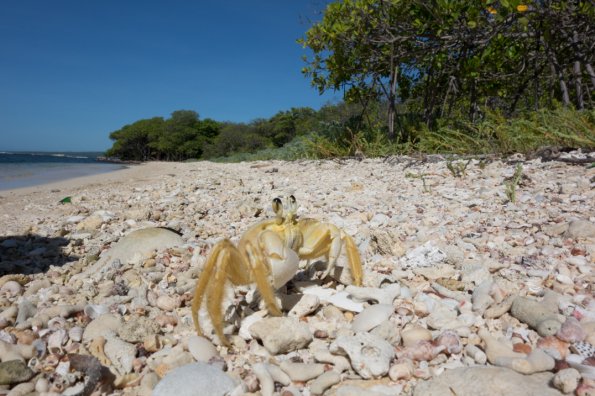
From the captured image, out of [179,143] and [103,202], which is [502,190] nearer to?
[103,202]

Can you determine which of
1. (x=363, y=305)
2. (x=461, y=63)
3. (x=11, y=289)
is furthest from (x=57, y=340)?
(x=461, y=63)

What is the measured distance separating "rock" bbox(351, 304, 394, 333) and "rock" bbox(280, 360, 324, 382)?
1.09 feet

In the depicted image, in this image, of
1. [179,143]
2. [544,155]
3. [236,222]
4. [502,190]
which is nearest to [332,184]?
[236,222]

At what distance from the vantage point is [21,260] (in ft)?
11.0

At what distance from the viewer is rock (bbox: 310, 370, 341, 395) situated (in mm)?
1530

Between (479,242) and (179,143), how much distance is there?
48977mm

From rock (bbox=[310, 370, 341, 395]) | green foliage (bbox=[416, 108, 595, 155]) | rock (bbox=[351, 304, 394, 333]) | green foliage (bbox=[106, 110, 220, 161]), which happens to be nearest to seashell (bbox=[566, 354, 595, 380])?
rock (bbox=[351, 304, 394, 333])

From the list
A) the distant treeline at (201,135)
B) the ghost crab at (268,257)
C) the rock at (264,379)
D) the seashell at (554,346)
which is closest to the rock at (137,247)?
the ghost crab at (268,257)

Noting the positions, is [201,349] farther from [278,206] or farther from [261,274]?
[278,206]

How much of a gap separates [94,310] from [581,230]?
10.7 feet

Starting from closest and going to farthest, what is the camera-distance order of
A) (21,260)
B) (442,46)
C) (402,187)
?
(21,260) < (402,187) < (442,46)

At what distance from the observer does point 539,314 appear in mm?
1756

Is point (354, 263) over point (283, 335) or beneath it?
over

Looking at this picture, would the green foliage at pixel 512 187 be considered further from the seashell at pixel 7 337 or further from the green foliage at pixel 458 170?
the seashell at pixel 7 337
